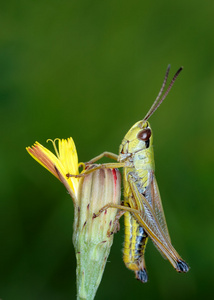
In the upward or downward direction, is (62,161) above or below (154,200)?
above

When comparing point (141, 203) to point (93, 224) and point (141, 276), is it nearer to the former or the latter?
point (141, 276)

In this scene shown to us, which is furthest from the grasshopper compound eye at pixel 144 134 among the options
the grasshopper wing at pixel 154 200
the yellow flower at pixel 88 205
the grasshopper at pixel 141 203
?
the yellow flower at pixel 88 205

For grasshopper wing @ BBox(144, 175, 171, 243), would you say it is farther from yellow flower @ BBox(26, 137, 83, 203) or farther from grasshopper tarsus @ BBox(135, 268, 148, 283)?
yellow flower @ BBox(26, 137, 83, 203)

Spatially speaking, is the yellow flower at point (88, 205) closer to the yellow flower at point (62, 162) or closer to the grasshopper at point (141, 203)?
the yellow flower at point (62, 162)

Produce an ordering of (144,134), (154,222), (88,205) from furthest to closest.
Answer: (144,134)
(154,222)
(88,205)

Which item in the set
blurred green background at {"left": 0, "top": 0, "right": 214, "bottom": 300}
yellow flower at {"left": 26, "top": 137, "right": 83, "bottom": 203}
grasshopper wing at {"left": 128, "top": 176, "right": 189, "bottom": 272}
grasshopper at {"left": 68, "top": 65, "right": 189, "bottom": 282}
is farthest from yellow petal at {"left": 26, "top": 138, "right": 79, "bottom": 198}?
blurred green background at {"left": 0, "top": 0, "right": 214, "bottom": 300}

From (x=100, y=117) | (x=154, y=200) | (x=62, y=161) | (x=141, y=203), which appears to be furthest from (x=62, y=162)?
(x=100, y=117)
